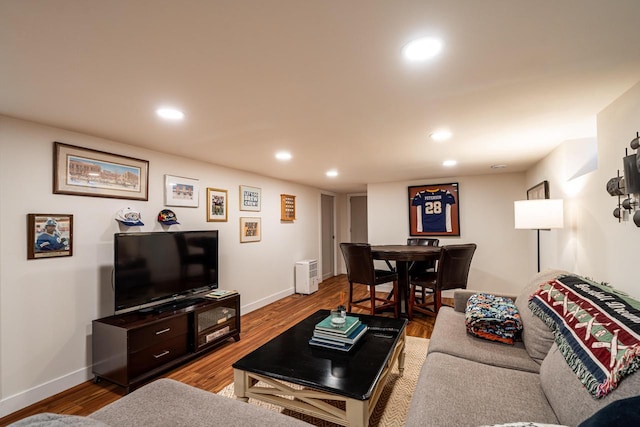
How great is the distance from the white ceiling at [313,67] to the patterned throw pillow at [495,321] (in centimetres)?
145

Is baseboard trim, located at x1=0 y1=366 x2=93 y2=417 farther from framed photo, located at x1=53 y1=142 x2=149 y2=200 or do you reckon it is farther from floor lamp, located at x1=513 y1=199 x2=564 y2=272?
floor lamp, located at x1=513 y1=199 x2=564 y2=272

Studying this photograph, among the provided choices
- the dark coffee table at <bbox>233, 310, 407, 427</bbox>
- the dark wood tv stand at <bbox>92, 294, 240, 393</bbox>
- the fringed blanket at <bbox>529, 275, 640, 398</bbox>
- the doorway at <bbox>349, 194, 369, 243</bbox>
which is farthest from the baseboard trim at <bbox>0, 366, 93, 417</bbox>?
the doorway at <bbox>349, 194, 369, 243</bbox>

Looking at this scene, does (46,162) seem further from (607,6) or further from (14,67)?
(607,6)

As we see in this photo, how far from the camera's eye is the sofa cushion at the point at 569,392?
974 mm

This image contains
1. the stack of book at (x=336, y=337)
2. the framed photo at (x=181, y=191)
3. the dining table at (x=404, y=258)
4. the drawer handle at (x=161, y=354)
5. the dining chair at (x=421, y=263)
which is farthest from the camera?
the dining chair at (x=421, y=263)

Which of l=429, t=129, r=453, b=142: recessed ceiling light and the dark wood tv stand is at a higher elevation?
l=429, t=129, r=453, b=142: recessed ceiling light

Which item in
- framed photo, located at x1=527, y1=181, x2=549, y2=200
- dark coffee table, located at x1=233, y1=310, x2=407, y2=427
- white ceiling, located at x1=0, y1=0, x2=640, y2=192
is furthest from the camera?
framed photo, located at x1=527, y1=181, x2=549, y2=200

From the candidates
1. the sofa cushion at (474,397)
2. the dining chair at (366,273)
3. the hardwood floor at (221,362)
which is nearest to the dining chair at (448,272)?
the dining chair at (366,273)

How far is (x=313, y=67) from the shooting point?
155cm

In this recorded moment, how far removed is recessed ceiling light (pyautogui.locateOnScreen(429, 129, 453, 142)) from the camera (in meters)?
2.67

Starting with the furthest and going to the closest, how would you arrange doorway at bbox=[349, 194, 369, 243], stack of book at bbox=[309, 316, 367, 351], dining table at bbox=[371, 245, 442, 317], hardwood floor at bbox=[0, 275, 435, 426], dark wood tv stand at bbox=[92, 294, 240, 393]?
doorway at bbox=[349, 194, 369, 243] < dining table at bbox=[371, 245, 442, 317] < dark wood tv stand at bbox=[92, 294, 240, 393] < hardwood floor at bbox=[0, 275, 435, 426] < stack of book at bbox=[309, 316, 367, 351]

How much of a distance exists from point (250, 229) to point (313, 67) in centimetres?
334

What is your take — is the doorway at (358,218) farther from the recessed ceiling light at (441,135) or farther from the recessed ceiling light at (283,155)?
the recessed ceiling light at (441,135)

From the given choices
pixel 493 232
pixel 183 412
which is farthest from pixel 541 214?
pixel 183 412
